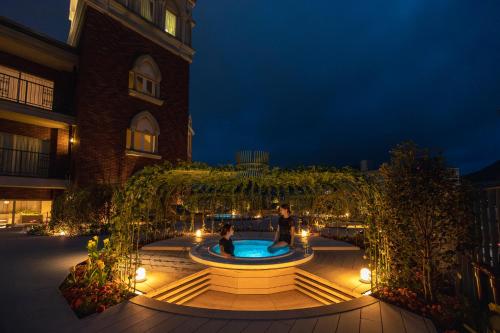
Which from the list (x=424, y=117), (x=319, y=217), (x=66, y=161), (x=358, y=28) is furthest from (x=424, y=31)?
(x=66, y=161)

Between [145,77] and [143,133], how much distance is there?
11.9 feet

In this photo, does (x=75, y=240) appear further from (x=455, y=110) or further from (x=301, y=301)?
(x=455, y=110)

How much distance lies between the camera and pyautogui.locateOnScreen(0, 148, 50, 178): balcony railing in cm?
1312

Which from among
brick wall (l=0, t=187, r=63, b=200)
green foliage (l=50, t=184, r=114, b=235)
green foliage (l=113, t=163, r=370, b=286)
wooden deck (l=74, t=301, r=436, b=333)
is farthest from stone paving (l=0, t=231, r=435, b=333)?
brick wall (l=0, t=187, r=63, b=200)

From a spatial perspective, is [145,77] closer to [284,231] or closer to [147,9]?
[147,9]

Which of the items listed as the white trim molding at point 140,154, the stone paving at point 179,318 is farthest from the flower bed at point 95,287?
the white trim molding at point 140,154

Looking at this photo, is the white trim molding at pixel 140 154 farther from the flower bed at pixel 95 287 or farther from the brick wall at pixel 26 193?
the flower bed at pixel 95 287

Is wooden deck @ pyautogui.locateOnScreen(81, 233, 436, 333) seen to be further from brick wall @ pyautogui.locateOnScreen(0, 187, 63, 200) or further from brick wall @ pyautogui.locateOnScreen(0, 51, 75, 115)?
brick wall @ pyautogui.locateOnScreen(0, 51, 75, 115)

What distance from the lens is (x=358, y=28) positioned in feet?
263

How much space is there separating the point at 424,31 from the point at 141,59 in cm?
9028

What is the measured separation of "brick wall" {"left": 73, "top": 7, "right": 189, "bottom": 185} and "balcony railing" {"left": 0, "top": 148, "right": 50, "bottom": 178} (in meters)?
1.92

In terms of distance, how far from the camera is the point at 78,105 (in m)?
14.0

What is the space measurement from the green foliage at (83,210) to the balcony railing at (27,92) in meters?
5.74

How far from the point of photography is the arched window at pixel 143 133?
15.8m
